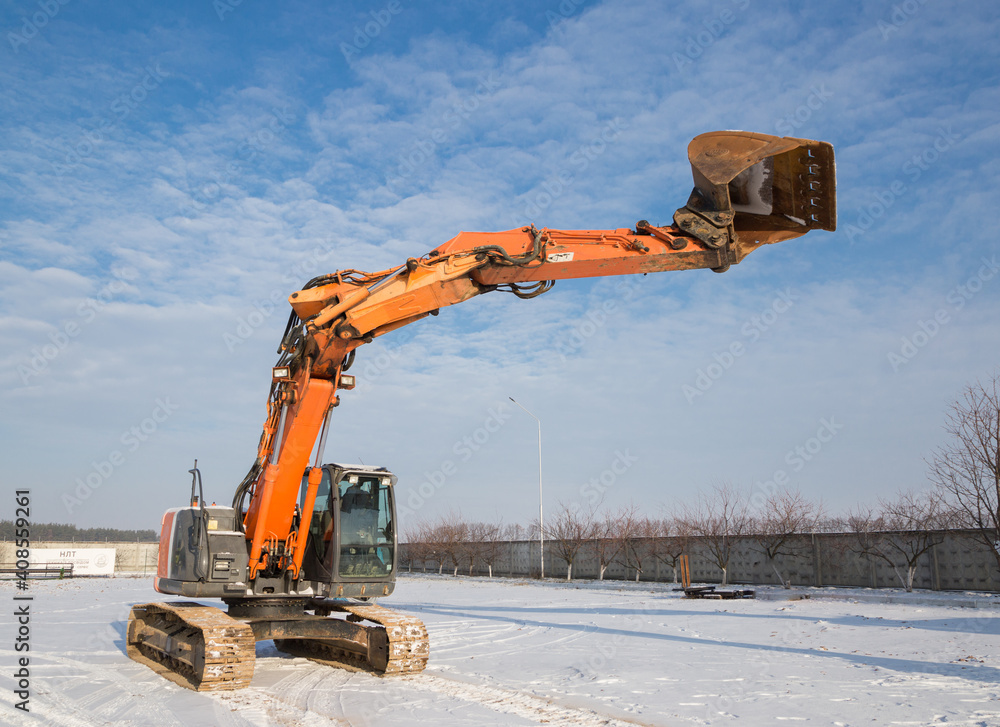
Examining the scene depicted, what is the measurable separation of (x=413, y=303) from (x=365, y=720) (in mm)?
4346

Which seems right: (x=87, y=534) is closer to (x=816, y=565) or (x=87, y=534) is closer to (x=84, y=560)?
(x=84, y=560)

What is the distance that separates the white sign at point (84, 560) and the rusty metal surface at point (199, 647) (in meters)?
37.3

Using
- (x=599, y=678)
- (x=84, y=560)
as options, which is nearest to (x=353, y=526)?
(x=599, y=678)

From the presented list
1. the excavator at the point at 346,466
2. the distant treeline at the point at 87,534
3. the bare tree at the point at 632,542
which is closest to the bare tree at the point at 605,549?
the bare tree at the point at 632,542

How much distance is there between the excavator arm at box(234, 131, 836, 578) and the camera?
6.89 m

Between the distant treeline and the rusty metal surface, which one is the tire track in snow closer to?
the rusty metal surface

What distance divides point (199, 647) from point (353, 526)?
2.32 meters

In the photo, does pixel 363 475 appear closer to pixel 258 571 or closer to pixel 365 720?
pixel 258 571

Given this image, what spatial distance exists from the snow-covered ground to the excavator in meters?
0.55

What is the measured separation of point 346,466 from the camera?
10.2 metres

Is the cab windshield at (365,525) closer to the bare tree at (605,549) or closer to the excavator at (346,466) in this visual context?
the excavator at (346,466)

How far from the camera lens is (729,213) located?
24.1 ft

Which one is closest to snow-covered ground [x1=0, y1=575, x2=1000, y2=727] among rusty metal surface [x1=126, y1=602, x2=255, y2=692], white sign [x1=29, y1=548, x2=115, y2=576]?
rusty metal surface [x1=126, y1=602, x2=255, y2=692]

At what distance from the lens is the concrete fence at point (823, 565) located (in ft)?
Result: 78.6
